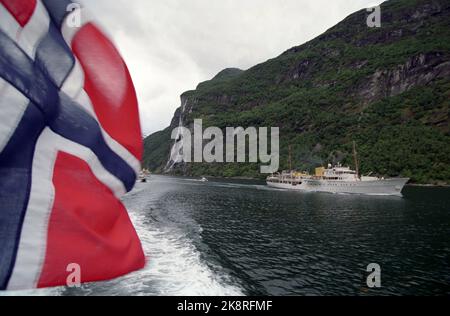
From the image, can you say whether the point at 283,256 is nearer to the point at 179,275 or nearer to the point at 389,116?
the point at 179,275

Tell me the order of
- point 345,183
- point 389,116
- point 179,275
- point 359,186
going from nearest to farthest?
point 179,275 < point 359,186 < point 345,183 < point 389,116

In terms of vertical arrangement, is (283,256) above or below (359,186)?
below

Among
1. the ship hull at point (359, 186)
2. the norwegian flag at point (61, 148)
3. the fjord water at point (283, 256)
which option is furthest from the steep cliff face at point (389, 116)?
the norwegian flag at point (61, 148)

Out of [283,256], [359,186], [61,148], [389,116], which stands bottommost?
[283,256]

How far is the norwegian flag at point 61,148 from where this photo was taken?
5.02 m

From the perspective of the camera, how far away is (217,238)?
20391mm

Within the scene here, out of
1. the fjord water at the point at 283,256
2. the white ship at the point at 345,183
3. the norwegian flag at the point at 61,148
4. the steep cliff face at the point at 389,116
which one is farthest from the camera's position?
the steep cliff face at the point at 389,116

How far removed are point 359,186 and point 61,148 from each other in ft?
226

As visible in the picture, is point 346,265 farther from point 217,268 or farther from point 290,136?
point 290,136

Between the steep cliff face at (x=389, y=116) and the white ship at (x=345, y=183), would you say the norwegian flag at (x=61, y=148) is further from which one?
the steep cliff face at (x=389, y=116)

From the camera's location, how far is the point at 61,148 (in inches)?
231

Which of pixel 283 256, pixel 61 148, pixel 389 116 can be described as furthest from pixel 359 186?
pixel 389 116

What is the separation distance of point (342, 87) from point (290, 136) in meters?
48.4
